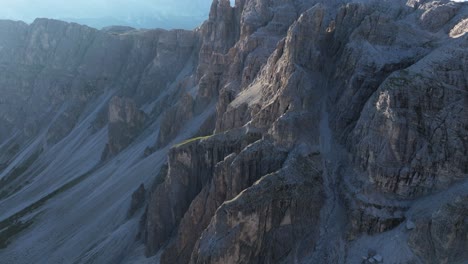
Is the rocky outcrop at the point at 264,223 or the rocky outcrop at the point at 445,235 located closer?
the rocky outcrop at the point at 445,235

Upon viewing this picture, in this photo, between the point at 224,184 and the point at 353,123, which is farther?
the point at 224,184

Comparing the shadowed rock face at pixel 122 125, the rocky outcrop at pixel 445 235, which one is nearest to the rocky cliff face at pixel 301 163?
the rocky outcrop at pixel 445 235

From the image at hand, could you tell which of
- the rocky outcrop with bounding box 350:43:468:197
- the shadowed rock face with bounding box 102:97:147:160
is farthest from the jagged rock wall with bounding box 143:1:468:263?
the shadowed rock face with bounding box 102:97:147:160

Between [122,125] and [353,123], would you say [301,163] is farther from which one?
[122,125]

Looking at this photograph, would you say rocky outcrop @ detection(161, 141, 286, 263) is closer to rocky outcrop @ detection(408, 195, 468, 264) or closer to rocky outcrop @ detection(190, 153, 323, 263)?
rocky outcrop @ detection(190, 153, 323, 263)

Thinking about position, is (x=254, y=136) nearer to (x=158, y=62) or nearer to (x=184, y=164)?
(x=184, y=164)

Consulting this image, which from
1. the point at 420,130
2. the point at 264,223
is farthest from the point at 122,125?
the point at 420,130

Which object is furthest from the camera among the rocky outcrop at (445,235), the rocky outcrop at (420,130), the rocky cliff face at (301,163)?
the rocky cliff face at (301,163)

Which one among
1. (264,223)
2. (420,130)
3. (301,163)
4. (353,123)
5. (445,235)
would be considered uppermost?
(420,130)

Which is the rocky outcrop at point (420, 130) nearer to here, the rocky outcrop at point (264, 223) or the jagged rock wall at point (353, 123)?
the jagged rock wall at point (353, 123)
